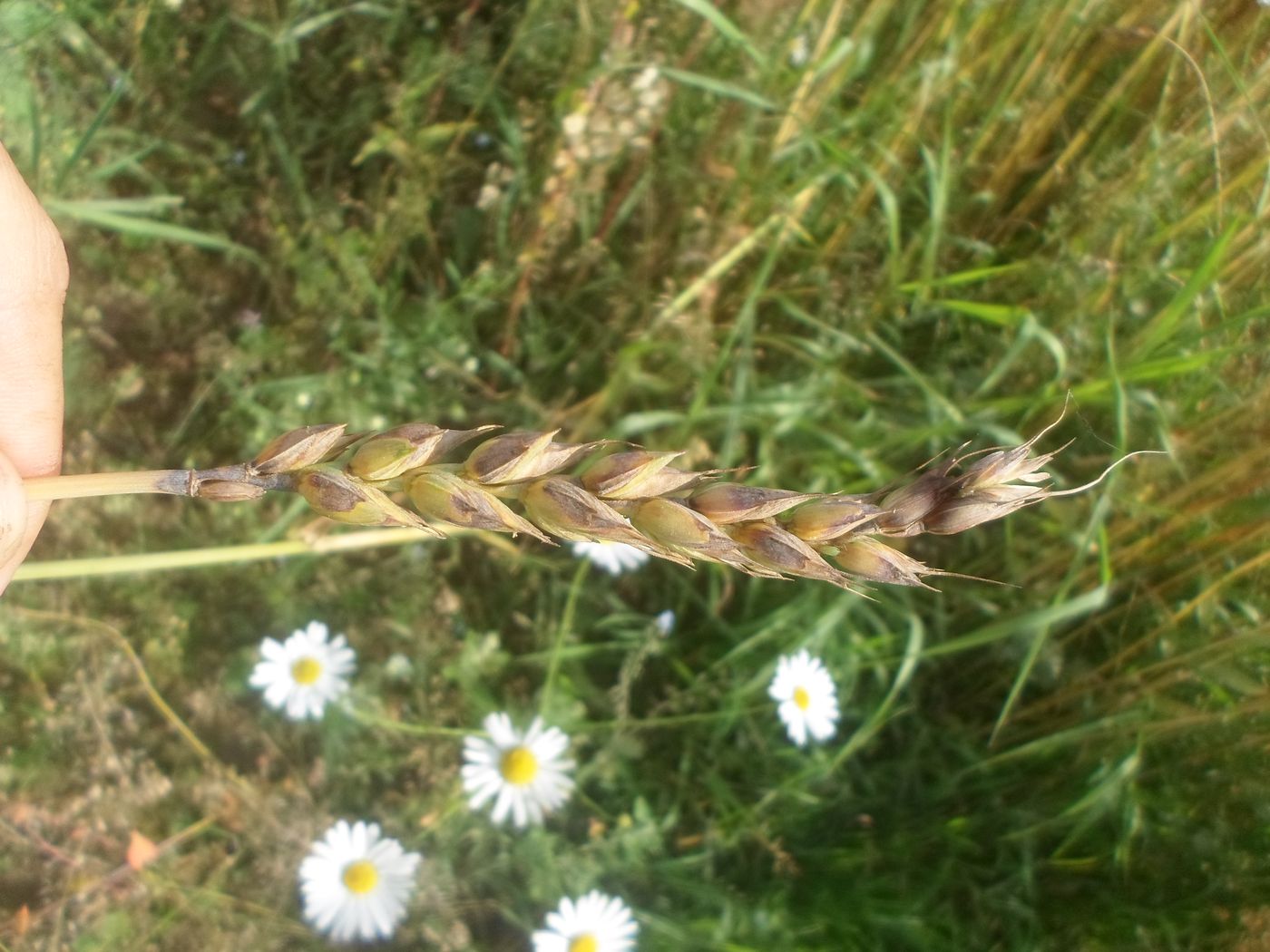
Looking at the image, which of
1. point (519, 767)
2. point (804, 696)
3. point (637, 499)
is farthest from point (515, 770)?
point (637, 499)

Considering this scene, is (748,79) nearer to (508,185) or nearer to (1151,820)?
(508,185)

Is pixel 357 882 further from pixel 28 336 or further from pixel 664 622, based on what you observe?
pixel 28 336

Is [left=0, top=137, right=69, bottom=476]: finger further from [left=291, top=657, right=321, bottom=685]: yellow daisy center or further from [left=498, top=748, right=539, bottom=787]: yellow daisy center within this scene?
[left=498, top=748, right=539, bottom=787]: yellow daisy center

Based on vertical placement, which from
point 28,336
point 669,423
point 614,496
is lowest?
point 614,496

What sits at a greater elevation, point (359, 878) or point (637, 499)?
point (637, 499)

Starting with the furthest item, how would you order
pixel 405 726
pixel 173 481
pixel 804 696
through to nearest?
pixel 804 696 → pixel 405 726 → pixel 173 481

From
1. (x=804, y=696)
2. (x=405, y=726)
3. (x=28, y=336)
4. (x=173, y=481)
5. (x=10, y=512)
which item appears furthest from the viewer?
(x=804, y=696)

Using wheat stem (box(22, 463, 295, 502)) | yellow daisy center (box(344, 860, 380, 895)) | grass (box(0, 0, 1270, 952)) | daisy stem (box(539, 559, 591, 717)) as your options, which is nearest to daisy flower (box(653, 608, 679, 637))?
grass (box(0, 0, 1270, 952))
